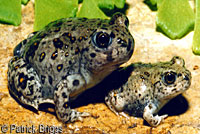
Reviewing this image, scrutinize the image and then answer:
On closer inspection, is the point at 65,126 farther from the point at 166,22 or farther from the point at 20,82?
the point at 166,22

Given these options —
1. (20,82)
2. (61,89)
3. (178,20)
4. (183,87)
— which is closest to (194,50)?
(178,20)

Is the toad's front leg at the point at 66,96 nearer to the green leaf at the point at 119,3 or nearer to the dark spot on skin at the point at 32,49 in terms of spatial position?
the dark spot on skin at the point at 32,49

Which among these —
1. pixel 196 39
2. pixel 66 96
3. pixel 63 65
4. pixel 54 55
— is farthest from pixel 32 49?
pixel 196 39

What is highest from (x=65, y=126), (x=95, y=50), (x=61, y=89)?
(x=95, y=50)

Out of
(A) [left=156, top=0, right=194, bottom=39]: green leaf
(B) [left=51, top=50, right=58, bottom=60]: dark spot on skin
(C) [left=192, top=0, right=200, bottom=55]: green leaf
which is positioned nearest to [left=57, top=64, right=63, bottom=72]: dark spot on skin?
(B) [left=51, top=50, right=58, bottom=60]: dark spot on skin

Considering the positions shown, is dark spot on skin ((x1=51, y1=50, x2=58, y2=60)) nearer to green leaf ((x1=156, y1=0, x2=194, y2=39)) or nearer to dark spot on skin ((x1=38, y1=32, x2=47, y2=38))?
dark spot on skin ((x1=38, y1=32, x2=47, y2=38))

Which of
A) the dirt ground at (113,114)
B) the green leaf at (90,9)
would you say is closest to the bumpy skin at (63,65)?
the dirt ground at (113,114)
